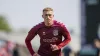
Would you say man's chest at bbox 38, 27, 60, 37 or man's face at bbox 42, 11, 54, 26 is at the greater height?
man's face at bbox 42, 11, 54, 26

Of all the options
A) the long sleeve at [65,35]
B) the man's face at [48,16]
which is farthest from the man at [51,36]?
the man's face at [48,16]

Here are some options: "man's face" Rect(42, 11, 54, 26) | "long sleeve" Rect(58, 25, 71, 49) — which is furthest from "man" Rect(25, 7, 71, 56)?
"man's face" Rect(42, 11, 54, 26)

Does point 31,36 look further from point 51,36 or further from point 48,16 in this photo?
point 48,16

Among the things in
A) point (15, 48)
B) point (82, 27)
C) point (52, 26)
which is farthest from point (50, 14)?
point (82, 27)

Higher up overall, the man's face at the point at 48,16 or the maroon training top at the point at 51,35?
the man's face at the point at 48,16

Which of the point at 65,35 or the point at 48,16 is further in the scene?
the point at 65,35

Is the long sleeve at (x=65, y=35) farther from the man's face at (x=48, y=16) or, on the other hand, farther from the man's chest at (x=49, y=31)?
the man's face at (x=48, y=16)

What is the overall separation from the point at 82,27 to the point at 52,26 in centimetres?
1746

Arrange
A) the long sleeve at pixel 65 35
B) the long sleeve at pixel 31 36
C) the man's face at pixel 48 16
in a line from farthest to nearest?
the long sleeve at pixel 31 36 < the long sleeve at pixel 65 35 < the man's face at pixel 48 16

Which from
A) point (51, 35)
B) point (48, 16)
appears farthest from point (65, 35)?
point (48, 16)

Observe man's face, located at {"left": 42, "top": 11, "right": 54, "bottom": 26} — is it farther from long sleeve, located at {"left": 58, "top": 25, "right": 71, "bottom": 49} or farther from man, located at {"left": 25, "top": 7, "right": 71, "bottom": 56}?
long sleeve, located at {"left": 58, "top": 25, "right": 71, "bottom": 49}

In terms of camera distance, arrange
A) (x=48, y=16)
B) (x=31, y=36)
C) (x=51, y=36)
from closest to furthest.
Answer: (x=48, y=16), (x=51, y=36), (x=31, y=36)

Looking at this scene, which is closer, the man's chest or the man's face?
the man's face

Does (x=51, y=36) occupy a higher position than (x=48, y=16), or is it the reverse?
(x=48, y=16)
